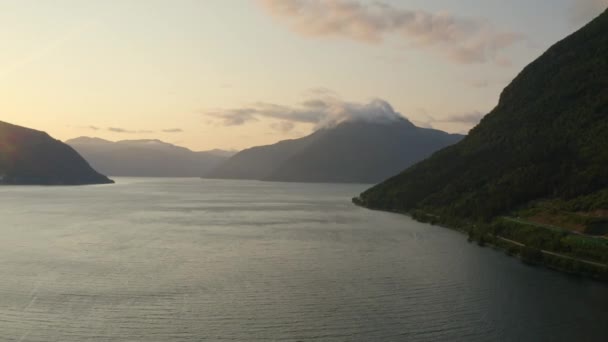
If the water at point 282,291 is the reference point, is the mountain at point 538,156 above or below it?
above

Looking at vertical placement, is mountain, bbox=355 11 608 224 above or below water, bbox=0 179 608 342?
above

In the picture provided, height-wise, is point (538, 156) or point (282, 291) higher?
point (538, 156)

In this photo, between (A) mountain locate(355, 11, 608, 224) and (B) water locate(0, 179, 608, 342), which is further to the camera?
(A) mountain locate(355, 11, 608, 224)

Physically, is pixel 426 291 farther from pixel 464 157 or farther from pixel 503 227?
pixel 464 157

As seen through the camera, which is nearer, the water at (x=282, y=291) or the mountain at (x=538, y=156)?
the water at (x=282, y=291)

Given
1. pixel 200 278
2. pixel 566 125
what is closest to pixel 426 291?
pixel 200 278
